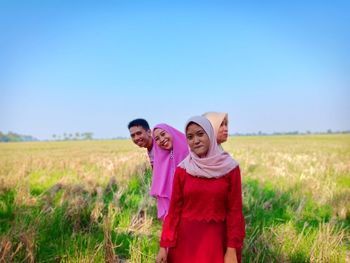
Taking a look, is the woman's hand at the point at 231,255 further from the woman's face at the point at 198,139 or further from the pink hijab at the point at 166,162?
the pink hijab at the point at 166,162

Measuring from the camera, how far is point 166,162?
3592 mm

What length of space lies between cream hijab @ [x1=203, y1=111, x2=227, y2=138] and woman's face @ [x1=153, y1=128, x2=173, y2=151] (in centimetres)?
43

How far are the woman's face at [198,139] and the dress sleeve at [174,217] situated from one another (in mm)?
247

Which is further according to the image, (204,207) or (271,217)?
(271,217)

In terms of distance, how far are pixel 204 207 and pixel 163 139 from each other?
0.92 metres

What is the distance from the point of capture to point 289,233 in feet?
14.4

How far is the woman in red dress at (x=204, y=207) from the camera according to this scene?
2.68 meters

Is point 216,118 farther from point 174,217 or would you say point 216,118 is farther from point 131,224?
point 131,224

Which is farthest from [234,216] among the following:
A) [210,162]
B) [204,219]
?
[210,162]

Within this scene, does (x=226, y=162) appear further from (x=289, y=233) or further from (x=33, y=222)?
(x=33, y=222)

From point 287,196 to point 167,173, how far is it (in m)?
4.19

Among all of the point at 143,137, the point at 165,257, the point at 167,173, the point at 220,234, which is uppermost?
the point at 143,137

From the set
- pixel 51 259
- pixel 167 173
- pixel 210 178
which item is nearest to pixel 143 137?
pixel 167 173

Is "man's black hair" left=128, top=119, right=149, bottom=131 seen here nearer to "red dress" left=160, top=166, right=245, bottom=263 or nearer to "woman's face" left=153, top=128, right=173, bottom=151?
"woman's face" left=153, top=128, right=173, bottom=151
